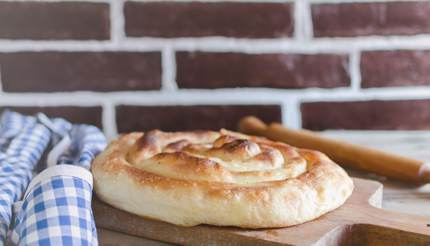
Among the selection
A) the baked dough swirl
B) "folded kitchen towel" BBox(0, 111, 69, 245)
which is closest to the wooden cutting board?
the baked dough swirl

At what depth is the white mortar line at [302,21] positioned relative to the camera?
129 cm

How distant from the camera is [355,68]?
1321 millimetres

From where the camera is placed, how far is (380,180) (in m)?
1.09

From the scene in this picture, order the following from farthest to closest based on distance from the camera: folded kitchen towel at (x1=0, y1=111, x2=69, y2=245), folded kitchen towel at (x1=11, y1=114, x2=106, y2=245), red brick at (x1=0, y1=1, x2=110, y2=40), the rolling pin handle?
red brick at (x1=0, y1=1, x2=110, y2=40) < the rolling pin handle < folded kitchen towel at (x1=0, y1=111, x2=69, y2=245) < folded kitchen towel at (x1=11, y1=114, x2=106, y2=245)

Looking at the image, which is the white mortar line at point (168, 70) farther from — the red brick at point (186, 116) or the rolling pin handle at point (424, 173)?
the rolling pin handle at point (424, 173)

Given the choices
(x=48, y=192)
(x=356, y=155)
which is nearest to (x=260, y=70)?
(x=356, y=155)

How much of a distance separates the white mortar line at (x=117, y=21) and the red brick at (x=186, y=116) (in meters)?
0.13

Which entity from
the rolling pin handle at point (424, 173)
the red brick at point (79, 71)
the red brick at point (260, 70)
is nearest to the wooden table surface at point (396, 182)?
the rolling pin handle at point (424, 173)

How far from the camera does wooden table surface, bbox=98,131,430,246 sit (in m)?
0.87

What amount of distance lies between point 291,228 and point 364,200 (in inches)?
6.1

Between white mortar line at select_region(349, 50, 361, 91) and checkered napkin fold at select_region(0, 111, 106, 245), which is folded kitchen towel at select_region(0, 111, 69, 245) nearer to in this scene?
checkered napkin fold at select_region(0, 111, 106, 245)

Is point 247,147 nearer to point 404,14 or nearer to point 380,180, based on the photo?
point 380,180

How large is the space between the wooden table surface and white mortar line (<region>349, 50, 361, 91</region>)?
0.10 meters

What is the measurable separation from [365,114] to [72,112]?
22.4 inches
